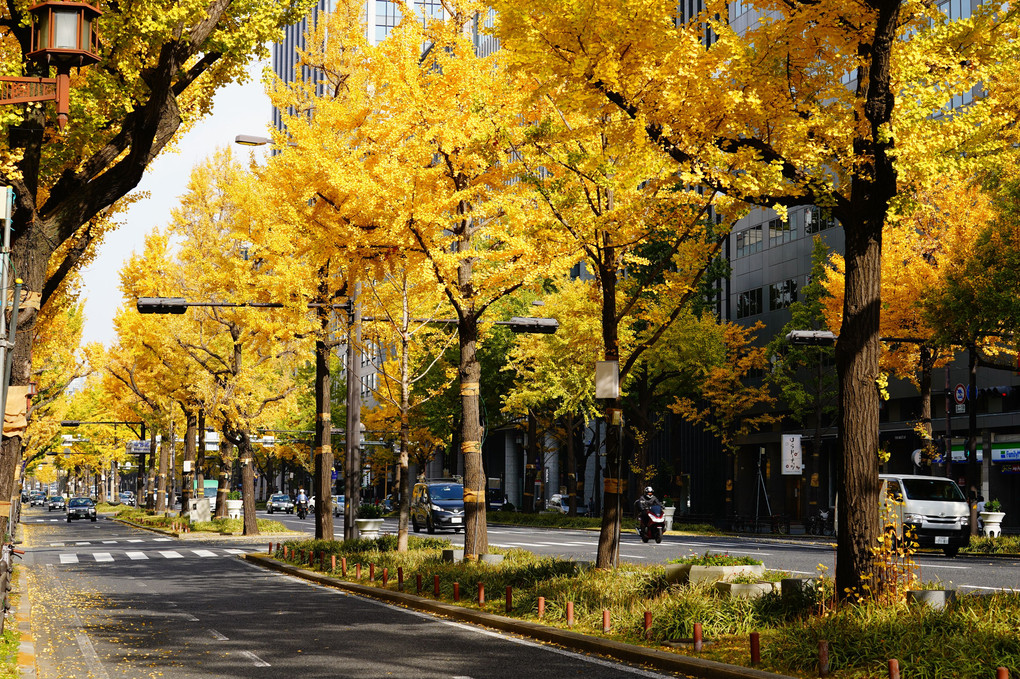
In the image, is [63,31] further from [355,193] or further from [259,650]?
[355,193]

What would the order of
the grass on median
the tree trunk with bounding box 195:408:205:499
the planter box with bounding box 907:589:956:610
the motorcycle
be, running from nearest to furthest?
the grass on median
the planter box with bounding box 907:589:956:610
the motorcycle
the tree trunk with bounding box 195:408:205:499

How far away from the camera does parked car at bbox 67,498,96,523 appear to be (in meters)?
69.7

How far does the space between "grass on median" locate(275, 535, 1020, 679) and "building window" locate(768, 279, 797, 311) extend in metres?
39.9

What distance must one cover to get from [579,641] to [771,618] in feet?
7.30

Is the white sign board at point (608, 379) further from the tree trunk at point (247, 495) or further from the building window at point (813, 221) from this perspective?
the building window at point (813, 221)

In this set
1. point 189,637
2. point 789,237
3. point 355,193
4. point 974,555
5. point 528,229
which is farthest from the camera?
point 789,237

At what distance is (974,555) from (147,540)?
30.2 metres

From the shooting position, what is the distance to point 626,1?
38.7 ft

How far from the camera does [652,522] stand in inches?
1264

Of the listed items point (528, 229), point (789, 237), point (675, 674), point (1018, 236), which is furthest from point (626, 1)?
point (789, 237)

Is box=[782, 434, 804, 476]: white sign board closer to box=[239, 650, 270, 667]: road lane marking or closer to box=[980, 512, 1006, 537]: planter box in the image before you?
box=[980, 512, 1006, 537]: planter box

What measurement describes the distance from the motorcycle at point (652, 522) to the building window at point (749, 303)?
2853 centimetres

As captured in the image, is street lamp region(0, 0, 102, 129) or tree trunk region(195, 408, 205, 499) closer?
street lamp region(0, 0, 102, 129)

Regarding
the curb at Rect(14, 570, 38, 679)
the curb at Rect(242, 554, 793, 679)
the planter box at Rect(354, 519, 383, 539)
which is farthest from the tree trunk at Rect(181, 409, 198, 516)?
the curb at Rect(242, 554, 793, 679)
